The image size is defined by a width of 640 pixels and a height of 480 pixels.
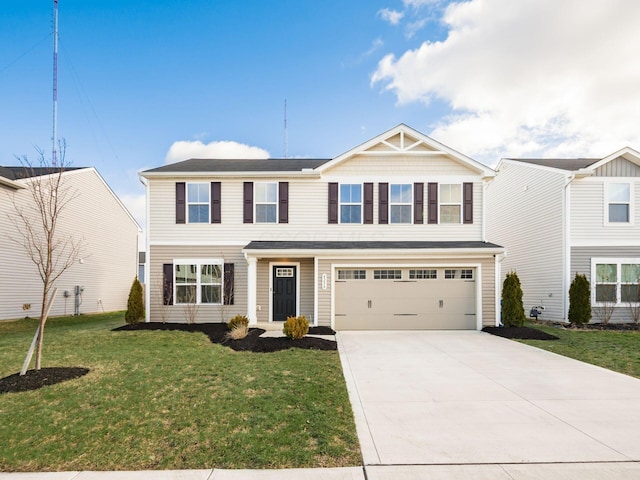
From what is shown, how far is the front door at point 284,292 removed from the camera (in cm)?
1253

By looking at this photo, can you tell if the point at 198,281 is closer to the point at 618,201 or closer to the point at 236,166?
the point at 236,166

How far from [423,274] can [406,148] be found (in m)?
4.75

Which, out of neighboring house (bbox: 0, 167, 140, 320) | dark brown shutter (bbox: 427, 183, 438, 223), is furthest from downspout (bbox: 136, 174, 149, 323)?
dark brown shutter (bbox: 427, 183, 438, 223)

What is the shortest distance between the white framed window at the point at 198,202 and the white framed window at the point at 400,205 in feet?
22.8

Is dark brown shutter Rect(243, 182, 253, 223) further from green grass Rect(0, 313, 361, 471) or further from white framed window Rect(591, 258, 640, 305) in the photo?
white framed window Rect(591, 258, 640, 305)

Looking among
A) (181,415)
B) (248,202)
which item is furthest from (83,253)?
(181,415)

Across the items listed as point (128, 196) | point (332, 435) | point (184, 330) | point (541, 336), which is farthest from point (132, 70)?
point (541, 336)

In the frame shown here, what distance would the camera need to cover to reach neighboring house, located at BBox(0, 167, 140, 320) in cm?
1362

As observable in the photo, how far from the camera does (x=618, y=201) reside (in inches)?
523

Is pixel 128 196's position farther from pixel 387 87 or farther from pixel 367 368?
pixel 367 368

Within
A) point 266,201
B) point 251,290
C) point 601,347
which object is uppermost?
point 266,201

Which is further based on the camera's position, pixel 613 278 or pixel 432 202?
pixel 613 278

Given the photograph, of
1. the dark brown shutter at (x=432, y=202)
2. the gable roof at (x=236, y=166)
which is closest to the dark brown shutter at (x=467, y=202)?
the dark brown shutter at (x=432, y=202)

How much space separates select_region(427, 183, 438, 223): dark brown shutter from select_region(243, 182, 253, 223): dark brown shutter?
667cm
